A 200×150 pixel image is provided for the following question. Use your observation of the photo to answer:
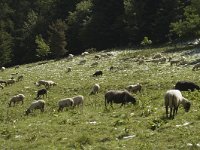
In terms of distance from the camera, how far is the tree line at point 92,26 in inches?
3093

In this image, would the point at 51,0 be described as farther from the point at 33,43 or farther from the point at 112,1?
the point at 112,1

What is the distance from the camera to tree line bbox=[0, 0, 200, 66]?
7856 centimetres

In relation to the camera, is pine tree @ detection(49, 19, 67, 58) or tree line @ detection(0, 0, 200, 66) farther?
pine tree @ detection(49, 19, 67, 58)

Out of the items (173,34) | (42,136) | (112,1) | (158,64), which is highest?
(112,1)

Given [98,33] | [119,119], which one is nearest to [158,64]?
[119,119]

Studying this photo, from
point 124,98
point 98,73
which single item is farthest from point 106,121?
point 98,73

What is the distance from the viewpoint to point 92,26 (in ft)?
296

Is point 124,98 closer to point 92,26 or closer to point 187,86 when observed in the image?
point 187,86

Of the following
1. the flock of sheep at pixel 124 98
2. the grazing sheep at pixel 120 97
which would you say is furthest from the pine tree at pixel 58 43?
the grazing sheep at pixel 120 97

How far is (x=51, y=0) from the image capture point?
116 metres

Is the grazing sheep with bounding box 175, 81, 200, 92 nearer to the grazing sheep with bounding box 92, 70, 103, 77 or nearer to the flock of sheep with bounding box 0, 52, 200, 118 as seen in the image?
the flock of sheep with bounding box 0, 52, 200, 118

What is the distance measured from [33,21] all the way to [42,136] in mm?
93200

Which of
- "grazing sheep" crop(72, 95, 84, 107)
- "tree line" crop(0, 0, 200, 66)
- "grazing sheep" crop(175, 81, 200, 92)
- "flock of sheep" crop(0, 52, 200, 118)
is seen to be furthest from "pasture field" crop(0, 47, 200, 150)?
"tree line" crop(0, 0, 200, 66)

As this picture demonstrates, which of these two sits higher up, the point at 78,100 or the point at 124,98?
the point at 124,98
